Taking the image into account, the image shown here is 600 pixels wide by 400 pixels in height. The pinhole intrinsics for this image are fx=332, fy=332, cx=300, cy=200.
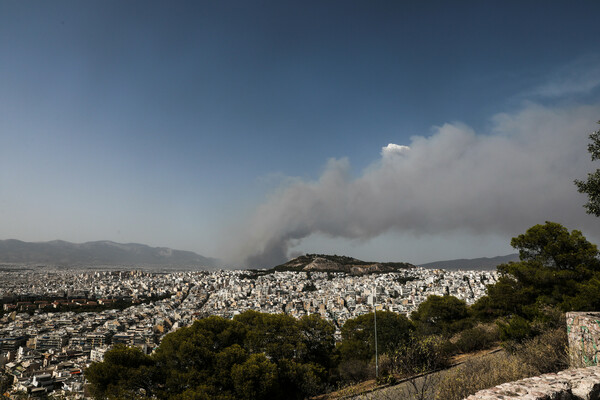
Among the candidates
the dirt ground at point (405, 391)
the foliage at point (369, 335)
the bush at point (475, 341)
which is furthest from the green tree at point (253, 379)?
the bush at point (475, 341)

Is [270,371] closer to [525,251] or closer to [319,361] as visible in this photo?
[319,361]

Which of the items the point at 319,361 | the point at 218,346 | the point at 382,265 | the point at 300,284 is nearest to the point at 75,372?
the point at 218,346

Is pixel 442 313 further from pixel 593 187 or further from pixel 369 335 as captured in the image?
pixel 593 187

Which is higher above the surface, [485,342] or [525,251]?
[525,251]

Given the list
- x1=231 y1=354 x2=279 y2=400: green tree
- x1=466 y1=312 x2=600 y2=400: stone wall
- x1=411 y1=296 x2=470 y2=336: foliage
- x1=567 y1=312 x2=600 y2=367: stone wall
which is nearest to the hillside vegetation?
x1=231 y1=354 x2=279 y2=400: green tree

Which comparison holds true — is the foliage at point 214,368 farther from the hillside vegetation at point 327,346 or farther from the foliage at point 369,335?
the foliage at point 369,335
